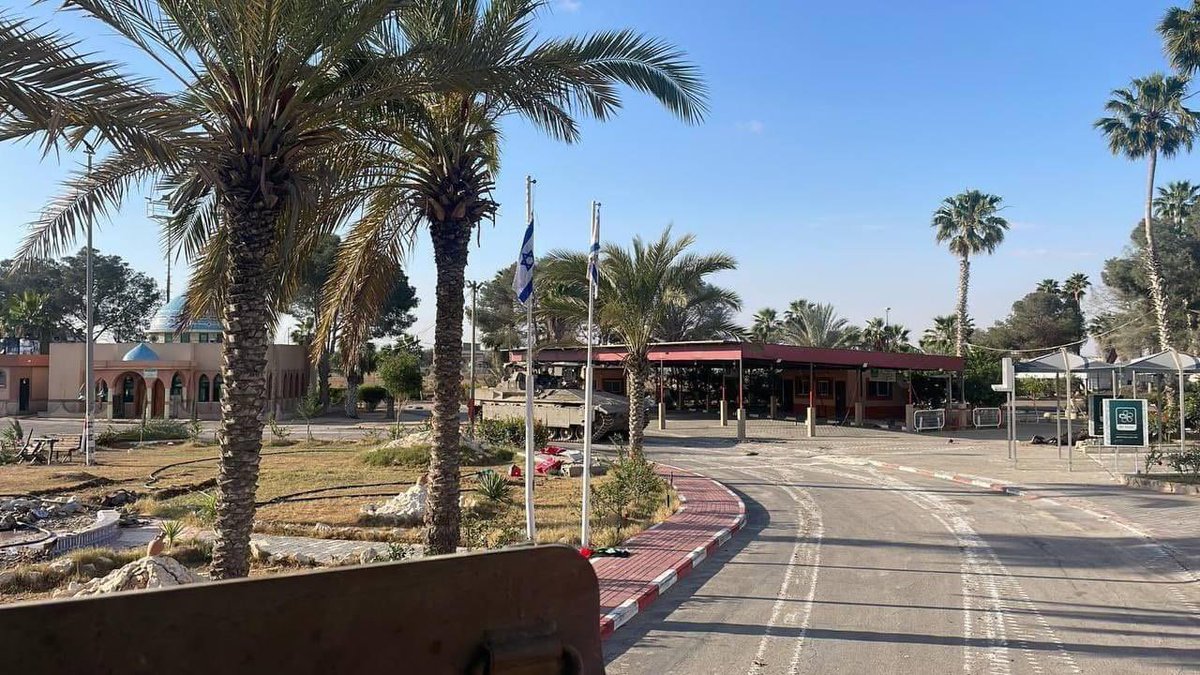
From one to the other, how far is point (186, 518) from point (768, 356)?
23561 mm

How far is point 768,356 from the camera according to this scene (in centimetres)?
3244

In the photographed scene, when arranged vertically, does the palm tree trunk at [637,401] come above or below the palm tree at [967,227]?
below

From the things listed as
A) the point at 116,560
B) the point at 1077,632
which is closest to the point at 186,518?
the point at 116,560

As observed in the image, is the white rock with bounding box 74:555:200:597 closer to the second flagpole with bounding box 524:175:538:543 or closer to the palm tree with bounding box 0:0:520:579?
the palm tree with bounding box 0:0:520:579

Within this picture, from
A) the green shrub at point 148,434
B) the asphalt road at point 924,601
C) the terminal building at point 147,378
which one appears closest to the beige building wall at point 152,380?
the terminal building at point 147,378

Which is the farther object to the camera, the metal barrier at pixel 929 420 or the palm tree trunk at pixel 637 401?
the metal barrier at pixel 929 420

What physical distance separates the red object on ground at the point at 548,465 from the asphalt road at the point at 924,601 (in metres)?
6.75

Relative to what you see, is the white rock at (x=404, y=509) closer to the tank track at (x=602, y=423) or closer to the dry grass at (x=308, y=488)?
the dry grass at (x=308, y=488)

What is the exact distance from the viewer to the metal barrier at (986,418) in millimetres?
38062

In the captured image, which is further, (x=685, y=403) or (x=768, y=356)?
(x=685, y=403)

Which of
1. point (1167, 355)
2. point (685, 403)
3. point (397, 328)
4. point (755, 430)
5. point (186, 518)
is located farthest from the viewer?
point (397, 328)

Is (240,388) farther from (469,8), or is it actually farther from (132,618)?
(132,618)

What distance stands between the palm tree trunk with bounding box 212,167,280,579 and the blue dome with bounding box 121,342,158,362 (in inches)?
1714


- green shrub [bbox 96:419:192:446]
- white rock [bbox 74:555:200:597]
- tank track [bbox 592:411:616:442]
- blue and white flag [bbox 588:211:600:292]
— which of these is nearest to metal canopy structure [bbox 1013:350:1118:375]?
tank track [bbox 592:411:616:442]
